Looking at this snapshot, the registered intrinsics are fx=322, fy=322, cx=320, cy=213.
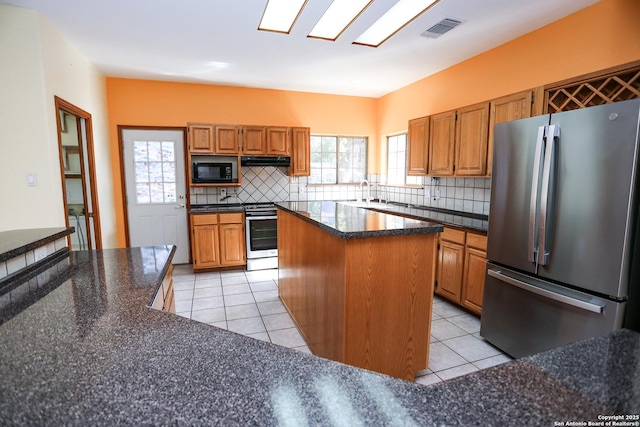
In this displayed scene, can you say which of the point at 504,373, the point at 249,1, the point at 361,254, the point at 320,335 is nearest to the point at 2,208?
the point at 249,1

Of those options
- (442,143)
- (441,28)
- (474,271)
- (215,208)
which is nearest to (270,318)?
(474,271)

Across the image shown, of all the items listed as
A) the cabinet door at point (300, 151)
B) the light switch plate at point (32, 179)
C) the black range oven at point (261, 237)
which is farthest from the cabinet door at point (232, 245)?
the light switch plate at point (32, 179)

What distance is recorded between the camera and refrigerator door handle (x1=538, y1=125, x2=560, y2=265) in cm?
203

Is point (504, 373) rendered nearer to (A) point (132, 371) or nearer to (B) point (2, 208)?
(A) point (132, 371)

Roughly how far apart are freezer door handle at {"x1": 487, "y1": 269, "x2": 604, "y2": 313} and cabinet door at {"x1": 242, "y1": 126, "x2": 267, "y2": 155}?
11.2ft

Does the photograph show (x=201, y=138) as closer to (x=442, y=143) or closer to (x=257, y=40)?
(x=257, y=40)

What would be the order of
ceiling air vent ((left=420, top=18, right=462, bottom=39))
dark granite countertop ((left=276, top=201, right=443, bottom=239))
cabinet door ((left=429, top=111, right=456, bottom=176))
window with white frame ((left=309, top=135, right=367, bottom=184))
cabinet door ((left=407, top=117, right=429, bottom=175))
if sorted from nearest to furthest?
dark granite countertop ((left=276, top=201, right=443, bottom=239))
ceiling air vent ((left=420, top=18, right=462, bottom=39))
cabinet door ((left=429, top=111, right=456, bottom=176))
cabinet door ((left=407, top=117, right=429, bottom=175))
window with white frame ((left=309, top=135, right=367, bottom=184))

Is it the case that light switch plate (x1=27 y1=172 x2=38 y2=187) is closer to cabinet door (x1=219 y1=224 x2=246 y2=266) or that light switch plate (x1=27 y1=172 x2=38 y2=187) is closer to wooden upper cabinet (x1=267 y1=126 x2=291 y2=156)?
cabinet door (x1=219 y1=224 x2=246 y2=266)

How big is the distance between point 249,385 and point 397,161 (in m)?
4.92

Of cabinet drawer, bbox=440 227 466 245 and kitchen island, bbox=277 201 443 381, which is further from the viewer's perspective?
cabinet drawer, bbox=440 227 466 245

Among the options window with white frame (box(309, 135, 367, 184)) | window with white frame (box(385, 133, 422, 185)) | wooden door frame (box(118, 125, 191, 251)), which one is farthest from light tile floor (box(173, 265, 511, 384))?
window with white frame (box(385, 133, 422, 185))

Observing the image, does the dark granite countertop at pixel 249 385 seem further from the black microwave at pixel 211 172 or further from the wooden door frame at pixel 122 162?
the wooden door frame at pixel 122 162

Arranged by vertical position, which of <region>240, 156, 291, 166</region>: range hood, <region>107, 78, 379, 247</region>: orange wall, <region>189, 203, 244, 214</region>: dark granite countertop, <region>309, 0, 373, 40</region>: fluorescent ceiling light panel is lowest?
<region>189, 203, 244, 214</region>: dark granite countertop

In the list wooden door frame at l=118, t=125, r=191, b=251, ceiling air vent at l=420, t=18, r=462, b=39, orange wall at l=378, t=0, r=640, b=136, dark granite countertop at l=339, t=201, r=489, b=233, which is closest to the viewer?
orange wall at l=378, t=0, r=640, b=136
